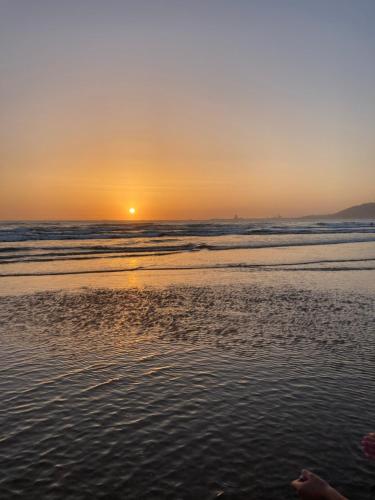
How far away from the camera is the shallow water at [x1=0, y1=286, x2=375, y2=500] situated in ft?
19.4

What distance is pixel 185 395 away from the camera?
8.62 meters

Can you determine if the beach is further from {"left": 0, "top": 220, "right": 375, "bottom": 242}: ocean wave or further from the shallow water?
{"left": 0, "top": 220, "right": 375, "bottom": 242}: ocean wave

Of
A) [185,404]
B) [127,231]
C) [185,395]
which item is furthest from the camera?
[127,231]

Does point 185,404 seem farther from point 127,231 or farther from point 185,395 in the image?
point 127,231

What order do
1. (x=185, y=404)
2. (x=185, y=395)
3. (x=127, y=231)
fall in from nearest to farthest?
(x=185, y=404) < (x=185, y=395) < (x=127, y=231)

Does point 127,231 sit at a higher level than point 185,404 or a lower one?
higher

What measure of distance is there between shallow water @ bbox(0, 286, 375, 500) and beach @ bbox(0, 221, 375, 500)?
0.03 metres

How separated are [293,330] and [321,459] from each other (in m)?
7.36

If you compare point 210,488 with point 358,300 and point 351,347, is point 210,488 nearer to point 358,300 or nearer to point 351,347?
point 351,347

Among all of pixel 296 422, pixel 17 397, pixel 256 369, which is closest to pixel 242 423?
pixel 296 422

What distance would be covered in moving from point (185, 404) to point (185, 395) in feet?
1.36

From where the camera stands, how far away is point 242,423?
7438mm

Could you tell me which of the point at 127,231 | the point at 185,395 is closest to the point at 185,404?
the point at 185,395

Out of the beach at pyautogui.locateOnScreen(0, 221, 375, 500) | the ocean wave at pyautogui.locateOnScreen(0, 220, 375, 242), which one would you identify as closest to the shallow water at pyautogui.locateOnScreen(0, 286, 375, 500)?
the beach at pyautogui.locateOnScreen(0, 221, 375, 500)
